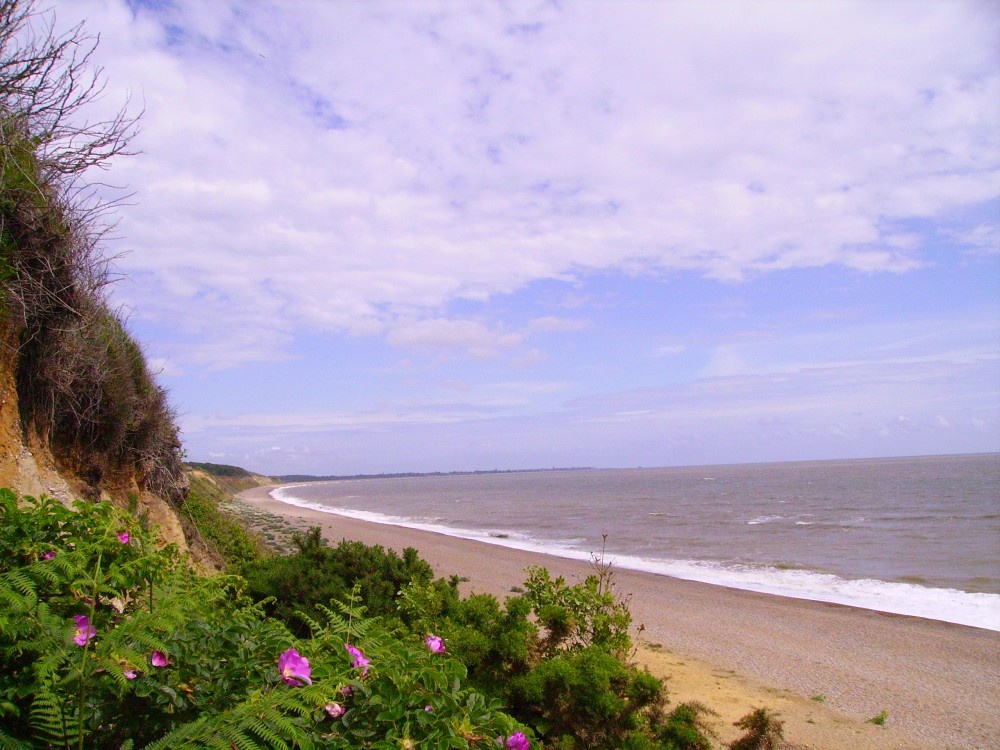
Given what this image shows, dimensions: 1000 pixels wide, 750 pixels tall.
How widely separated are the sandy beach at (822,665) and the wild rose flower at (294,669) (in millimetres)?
4937

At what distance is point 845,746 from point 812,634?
223 inches

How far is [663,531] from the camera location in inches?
1161

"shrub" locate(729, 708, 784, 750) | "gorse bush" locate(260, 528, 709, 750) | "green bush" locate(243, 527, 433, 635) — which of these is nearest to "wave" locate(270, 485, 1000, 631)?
"shrub" locate(729, 708, 784, 750)

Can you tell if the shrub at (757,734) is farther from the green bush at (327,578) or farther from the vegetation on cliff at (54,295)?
the vegetation on cliff at (54,295)

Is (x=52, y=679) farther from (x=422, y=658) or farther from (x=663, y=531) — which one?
(x=663, y=531)

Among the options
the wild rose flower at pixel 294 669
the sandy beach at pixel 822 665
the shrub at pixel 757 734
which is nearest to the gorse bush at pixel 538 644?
the shrub at pixel 757 734

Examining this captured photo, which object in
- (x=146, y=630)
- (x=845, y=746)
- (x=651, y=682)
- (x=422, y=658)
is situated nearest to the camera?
(x=146, y=630)

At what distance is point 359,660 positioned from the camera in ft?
6.81

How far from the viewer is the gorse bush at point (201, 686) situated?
5.66 ft

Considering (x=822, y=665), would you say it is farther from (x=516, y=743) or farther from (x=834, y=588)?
(x=516, y=743)

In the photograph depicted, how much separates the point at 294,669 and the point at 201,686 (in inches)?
10.7

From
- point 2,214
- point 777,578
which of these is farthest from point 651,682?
point 777,578

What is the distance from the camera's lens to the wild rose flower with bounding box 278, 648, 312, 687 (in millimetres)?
1953

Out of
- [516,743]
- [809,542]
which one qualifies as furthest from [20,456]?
[809,542]
